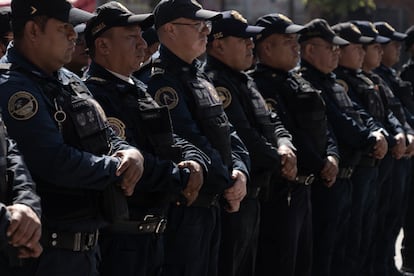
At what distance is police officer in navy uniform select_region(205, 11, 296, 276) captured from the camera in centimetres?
515

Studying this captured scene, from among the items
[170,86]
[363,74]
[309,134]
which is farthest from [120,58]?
[363,74]

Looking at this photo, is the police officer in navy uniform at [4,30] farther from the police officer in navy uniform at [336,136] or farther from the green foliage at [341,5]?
the green foliage at [341,5]

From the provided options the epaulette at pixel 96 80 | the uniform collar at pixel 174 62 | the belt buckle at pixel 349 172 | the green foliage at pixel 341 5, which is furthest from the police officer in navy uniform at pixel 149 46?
the green foliage at pixel 341 5

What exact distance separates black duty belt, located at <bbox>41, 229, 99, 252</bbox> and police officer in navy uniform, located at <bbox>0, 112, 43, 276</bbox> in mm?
202

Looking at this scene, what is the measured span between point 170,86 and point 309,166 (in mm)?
1583

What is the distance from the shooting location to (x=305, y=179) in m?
5.90

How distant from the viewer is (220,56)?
212 inches

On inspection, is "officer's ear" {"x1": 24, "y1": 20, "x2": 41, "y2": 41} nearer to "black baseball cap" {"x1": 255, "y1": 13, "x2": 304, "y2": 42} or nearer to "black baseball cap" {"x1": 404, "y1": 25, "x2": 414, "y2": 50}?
"black baseball cap" {"x1": 255, "y1": 13, "x2": 304, "y2": 42}

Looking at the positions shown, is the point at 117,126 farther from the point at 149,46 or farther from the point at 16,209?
the point at 149,46

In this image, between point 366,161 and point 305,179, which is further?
point 366,161

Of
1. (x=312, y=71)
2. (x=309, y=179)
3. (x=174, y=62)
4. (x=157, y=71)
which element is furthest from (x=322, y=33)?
(x=157, y=71)

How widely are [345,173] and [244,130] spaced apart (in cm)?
153

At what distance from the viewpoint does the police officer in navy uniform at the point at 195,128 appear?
15.1 feet

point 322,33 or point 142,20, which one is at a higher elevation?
point 142,20
